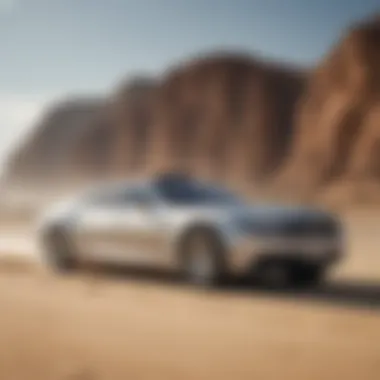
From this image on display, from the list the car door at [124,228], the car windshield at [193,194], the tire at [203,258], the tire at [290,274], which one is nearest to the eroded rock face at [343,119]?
the car windshield at [193,194]

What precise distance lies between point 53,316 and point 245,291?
8.90 feet

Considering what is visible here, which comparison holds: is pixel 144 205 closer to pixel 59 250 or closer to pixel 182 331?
pixel 59 250

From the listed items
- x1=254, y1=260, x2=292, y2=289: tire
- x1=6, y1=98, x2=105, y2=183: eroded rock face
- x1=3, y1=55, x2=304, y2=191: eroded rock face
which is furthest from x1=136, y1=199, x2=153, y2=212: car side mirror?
x1=6, y1=98, x2=105, y2=183: eroded rock face

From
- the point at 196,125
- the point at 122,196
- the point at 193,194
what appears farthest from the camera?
the point at 196,125

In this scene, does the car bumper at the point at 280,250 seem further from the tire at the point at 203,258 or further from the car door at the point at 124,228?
the car door at the point at 124,228

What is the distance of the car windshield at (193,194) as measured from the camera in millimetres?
10688

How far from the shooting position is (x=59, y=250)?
11680 mm

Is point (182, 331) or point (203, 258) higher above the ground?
point (203, 258)

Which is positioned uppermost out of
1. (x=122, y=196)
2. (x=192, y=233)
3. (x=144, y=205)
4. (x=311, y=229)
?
(x=122, y=196)

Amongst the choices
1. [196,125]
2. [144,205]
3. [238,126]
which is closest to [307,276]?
[144,205]

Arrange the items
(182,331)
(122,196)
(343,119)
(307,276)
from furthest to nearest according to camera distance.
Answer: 1. (343,119)
2. (122,196)
3. (307,276)
4. (182,331)

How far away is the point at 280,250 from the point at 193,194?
76.3 inches

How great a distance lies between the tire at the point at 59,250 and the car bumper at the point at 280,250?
3.12 metres

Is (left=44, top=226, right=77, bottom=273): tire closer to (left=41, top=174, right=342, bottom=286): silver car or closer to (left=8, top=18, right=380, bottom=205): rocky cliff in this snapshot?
(left=41, top=174, right=342, bottom=286): silver car
